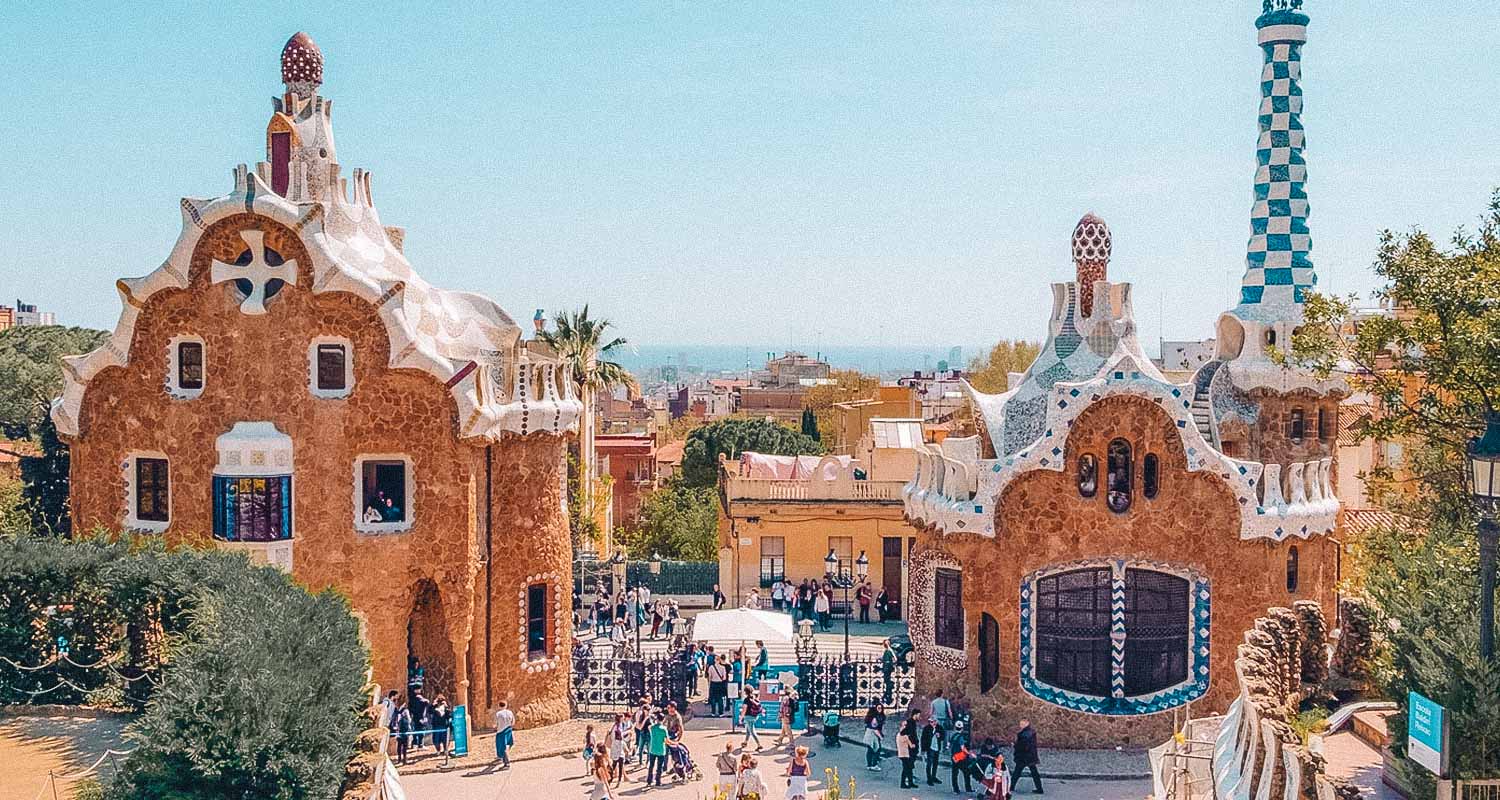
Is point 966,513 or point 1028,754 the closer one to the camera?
point 1028,754

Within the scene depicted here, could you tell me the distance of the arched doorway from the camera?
76.1 feet

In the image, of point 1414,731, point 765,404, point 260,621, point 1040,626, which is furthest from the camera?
point 765,404

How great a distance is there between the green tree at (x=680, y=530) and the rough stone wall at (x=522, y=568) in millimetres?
21247

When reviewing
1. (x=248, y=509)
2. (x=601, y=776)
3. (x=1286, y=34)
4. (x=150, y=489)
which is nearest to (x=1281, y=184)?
(x=1286, y=34)

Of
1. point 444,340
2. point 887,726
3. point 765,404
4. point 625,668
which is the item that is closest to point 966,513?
point 887,726

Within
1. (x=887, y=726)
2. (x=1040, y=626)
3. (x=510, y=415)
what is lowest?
(x=887, y=726)

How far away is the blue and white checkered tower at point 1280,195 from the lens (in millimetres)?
24781

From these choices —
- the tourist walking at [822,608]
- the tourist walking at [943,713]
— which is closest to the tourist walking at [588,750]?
the tourist walking at [943,713]

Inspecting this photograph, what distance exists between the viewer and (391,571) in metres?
22.5

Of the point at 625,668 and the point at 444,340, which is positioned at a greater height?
the point at 444,340

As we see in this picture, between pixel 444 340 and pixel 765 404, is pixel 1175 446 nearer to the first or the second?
pixel 444 340

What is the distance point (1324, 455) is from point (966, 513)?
726 cm

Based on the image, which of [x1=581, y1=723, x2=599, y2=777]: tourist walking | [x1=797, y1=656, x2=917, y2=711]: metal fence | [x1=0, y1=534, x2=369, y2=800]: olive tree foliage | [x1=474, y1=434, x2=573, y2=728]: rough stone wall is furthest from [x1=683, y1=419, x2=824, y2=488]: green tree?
[x1=0, y1=534, x2=369, y2=800]: olive tree foliage

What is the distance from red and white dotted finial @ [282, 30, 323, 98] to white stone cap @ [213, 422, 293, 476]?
6252mm
